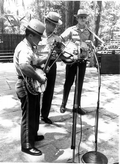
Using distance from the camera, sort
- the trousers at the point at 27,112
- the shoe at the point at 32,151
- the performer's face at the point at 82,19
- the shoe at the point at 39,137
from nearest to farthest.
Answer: the trousers at the point at 27,112 < the shoe at the point at 32,151 < the shoe at the point at 39,137 < the performer's face at the point at 82,19

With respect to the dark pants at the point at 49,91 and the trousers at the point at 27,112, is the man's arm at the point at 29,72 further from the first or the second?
the dark pants at the point at 49,91

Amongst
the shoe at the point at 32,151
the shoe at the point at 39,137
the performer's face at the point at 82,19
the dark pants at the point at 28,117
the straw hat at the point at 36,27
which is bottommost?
the shoe at the point at 39,137

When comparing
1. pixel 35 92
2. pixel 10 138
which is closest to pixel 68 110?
pixel 10 138

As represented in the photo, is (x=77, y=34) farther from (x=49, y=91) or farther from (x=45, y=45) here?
(x=49, y=91)

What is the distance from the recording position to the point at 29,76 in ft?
7.66

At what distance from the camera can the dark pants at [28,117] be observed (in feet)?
8.37

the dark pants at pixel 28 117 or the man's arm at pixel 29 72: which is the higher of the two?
the man's arm at pixel 29 72

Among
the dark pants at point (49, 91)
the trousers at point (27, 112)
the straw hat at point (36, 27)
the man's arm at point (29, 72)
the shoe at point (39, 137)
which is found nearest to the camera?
the man's arm at point (29, 72)

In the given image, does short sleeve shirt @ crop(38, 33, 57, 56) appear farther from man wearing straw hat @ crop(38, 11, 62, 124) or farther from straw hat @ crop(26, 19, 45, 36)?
straw hat @ crop(26, 19, 45, 36)

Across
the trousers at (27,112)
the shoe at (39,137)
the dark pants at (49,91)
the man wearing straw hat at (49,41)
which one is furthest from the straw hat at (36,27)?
the shoe at (39,137)

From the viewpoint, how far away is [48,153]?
279 centimetres

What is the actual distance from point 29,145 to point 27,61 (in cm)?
126

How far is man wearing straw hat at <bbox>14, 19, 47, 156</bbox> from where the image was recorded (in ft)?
7.52

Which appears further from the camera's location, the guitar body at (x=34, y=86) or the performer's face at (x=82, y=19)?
the performer's face at (x=82, y=19)
